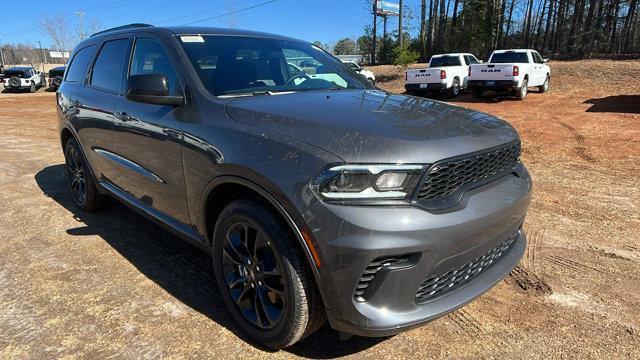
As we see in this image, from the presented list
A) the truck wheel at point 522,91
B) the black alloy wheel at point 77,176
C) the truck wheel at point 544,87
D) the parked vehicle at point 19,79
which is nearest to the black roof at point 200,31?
the black alloy wheel at point 77,176

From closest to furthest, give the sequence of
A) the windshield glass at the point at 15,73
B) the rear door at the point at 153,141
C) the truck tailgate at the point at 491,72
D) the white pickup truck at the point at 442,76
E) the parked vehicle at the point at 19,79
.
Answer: the rear door at the point at 153,141 → the truck tailgate at the point at 491,72 → the white pickup truck at the point at 442,76 → the parked vehicle at the point at 19,79 → the windshield glass at the point at 15,73

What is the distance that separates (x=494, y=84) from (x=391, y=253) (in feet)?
50.5

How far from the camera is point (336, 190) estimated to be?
214 centimetres

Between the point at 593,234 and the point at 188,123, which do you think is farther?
the point at 593,234

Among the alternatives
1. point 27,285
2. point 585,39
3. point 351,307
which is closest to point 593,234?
point 351,307

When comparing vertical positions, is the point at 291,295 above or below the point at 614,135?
above

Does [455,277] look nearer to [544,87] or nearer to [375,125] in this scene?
[375,125]

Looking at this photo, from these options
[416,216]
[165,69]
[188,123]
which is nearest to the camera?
[416,216]

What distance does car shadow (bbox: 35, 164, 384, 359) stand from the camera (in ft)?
8.85

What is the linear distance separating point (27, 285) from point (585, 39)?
33.4 meters

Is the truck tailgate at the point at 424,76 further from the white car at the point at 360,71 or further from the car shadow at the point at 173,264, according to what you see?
the car shadow at the point at 173,264

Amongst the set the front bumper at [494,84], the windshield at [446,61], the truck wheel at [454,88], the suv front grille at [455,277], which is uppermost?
the windshield at [446,61]

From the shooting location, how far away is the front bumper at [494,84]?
1574cm

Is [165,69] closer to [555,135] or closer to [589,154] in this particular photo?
[589,154]
